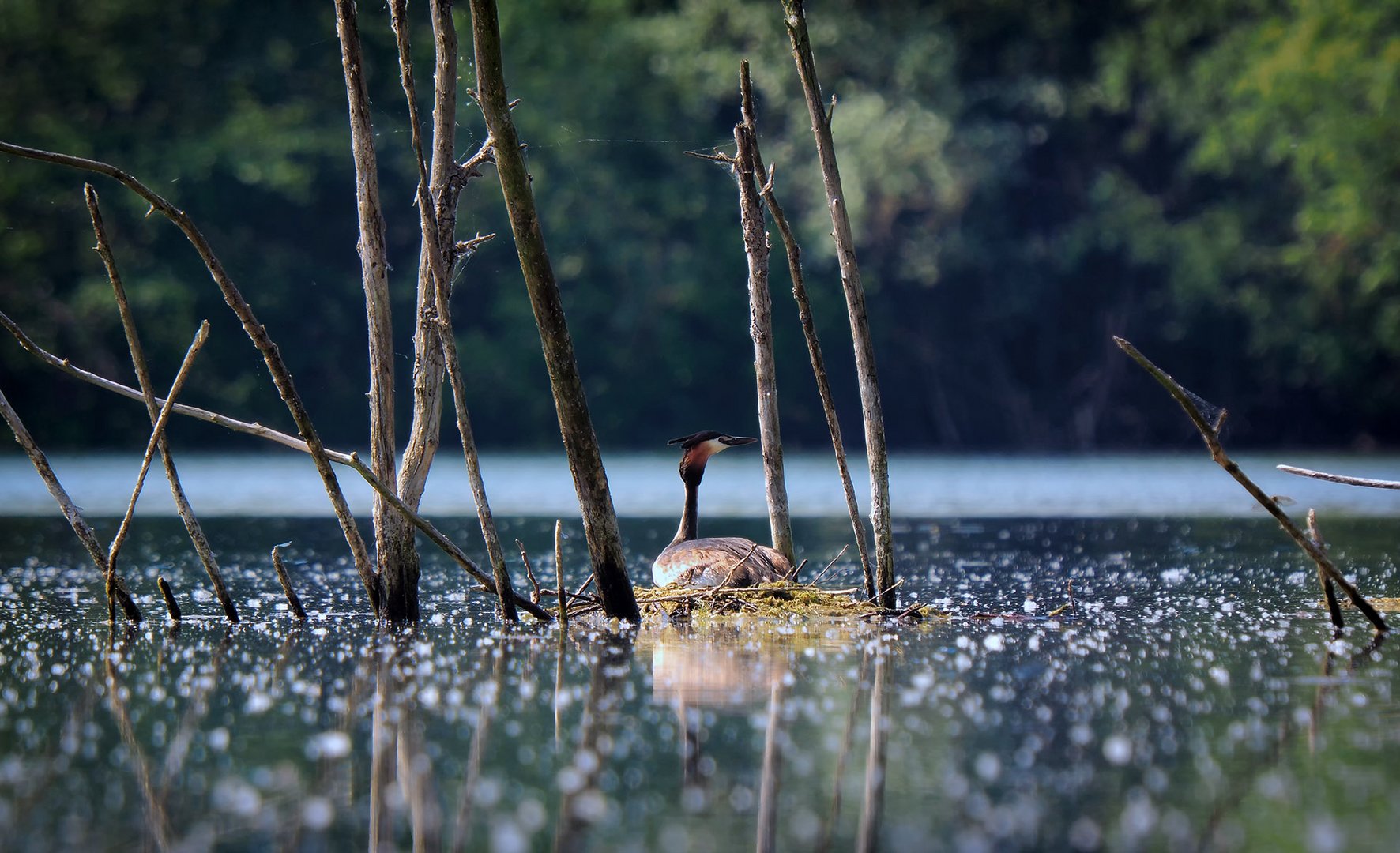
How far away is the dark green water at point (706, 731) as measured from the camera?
4.78 m

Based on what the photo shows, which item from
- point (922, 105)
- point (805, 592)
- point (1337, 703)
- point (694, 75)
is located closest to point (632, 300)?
point (694, 75)

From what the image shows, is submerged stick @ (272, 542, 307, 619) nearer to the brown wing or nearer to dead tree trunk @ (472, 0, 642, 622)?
dead tree trunk @ (472, 0, 642, 622)

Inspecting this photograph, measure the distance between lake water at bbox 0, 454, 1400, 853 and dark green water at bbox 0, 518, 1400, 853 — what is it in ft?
0.06

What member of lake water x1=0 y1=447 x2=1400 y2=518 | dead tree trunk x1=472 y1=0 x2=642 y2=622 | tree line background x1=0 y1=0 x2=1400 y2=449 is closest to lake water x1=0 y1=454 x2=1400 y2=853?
dead tree trunk x1=472 y1=0 x2=642 y2=622

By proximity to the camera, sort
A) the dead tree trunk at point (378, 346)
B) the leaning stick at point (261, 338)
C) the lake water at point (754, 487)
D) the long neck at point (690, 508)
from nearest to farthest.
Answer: the leaning stick at point (261, 338) → the dead tree trunk at point (378, 346) → the long neck at point (690, 508) → the lake water at point (754, 487)

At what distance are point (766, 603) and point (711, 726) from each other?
13.6 feet

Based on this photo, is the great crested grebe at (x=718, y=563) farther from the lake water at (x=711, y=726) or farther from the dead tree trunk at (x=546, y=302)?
the dead tree trunk at (x=546, y=302)

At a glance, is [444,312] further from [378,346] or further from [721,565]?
[721,565]

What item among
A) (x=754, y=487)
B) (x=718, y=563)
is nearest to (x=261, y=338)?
(x=718, y=563)

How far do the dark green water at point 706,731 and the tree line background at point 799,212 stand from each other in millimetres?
31115

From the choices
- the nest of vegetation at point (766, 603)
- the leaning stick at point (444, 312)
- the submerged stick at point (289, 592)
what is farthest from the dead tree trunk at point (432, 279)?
the nest of vegetation at point (766, 603)

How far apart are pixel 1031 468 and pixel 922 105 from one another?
1169cm

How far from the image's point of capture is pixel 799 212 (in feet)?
145

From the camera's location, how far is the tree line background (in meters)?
39.6
